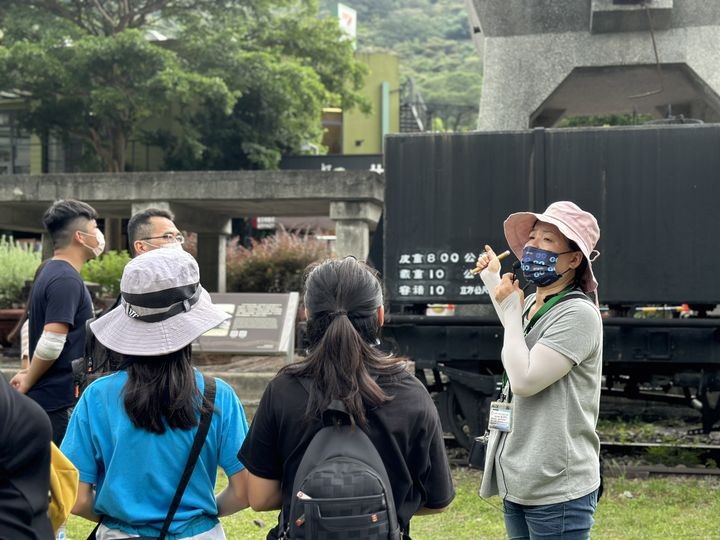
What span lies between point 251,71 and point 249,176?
1105cm

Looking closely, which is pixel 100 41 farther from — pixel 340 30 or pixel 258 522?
pixel 258 522

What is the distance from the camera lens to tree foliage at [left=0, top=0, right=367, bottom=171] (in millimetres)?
24391

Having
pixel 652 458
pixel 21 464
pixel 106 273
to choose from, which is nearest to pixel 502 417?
pixel 21 464

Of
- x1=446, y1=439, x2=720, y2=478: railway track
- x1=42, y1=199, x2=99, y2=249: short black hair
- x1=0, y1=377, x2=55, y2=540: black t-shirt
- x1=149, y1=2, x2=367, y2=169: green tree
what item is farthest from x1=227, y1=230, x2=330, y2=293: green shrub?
x1=0, y1=377, x2=55, y2=540: black t-shirt

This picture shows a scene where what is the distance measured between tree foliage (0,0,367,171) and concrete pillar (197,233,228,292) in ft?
21.2

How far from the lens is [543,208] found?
25.7 ft

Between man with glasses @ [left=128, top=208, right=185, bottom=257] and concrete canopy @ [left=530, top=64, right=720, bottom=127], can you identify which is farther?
concrete canopy @ [left=530, top=64, right=720, bottom=127]

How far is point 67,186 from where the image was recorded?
16.3 meters

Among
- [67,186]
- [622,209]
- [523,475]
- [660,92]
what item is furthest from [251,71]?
[523,475]

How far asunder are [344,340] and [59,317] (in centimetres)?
244

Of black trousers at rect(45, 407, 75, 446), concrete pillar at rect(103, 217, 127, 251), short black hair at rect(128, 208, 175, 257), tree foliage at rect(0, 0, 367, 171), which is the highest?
tree foliage at rect(0, 0, 367, 171)

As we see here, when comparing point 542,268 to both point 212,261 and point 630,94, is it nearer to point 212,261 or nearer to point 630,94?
point 630,94

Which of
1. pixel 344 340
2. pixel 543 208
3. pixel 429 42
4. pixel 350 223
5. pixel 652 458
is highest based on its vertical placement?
pixel 429 42

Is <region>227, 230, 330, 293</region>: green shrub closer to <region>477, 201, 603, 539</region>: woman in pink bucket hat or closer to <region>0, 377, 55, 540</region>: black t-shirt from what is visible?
<region>477, 201, 603, 539</region>: woman in pink bucket hat
